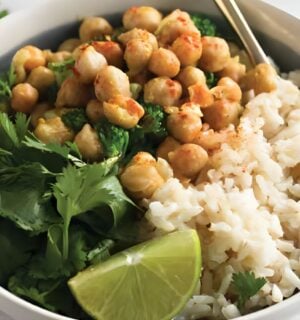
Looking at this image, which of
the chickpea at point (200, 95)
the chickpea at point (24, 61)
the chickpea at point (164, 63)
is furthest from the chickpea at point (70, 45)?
the chickpea at point (200, 95)

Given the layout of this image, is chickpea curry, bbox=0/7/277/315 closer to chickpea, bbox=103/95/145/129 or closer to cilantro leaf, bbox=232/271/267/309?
chickpea, bbox=103/95/145/129

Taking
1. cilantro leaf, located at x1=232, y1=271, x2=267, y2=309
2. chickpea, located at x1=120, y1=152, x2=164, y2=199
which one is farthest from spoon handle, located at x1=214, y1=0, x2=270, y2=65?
cilantro leaf, located at x1=232, y1=271, x2=267, y2=309

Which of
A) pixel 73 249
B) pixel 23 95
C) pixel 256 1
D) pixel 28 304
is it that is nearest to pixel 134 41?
pixel 23 95

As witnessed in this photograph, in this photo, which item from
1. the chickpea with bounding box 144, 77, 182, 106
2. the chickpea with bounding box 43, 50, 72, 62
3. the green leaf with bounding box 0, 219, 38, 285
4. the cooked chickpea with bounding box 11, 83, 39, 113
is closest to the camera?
the green leaf with bounding box 0, 219, 38, 285

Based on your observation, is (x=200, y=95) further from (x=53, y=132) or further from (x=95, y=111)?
(x=53, y=132)

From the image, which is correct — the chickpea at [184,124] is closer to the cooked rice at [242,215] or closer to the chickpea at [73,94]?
the cooked rice at [242,215]

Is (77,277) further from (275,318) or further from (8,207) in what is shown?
(275,318)

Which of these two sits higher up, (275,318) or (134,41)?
(134,41)
